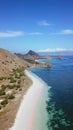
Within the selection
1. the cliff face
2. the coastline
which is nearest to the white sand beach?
the coastline

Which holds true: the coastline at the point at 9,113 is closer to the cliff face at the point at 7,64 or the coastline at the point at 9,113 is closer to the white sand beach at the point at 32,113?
the white sand beach at the point at 32,113

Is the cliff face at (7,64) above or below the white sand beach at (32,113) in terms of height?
above

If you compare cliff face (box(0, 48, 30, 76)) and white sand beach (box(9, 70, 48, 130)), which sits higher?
cliff face (box(0, 48, 30, 76))

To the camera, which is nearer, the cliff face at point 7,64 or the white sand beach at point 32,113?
the white sand beach at point 32,113

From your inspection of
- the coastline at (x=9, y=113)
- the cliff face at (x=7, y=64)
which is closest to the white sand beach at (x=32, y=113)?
the coastline at (x=9, y=113)

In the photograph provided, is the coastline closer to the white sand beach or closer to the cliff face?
the white sand beach

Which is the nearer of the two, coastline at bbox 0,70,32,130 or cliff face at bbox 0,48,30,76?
coastline at bbox 0,70,32,130

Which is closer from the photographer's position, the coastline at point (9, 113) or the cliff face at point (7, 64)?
the coastline at point (9, 113)

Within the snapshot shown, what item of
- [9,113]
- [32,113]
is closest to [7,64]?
[32,113]

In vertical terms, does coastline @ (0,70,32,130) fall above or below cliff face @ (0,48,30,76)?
below

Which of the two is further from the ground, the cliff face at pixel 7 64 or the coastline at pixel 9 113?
the cliff face at pixel 7 64
